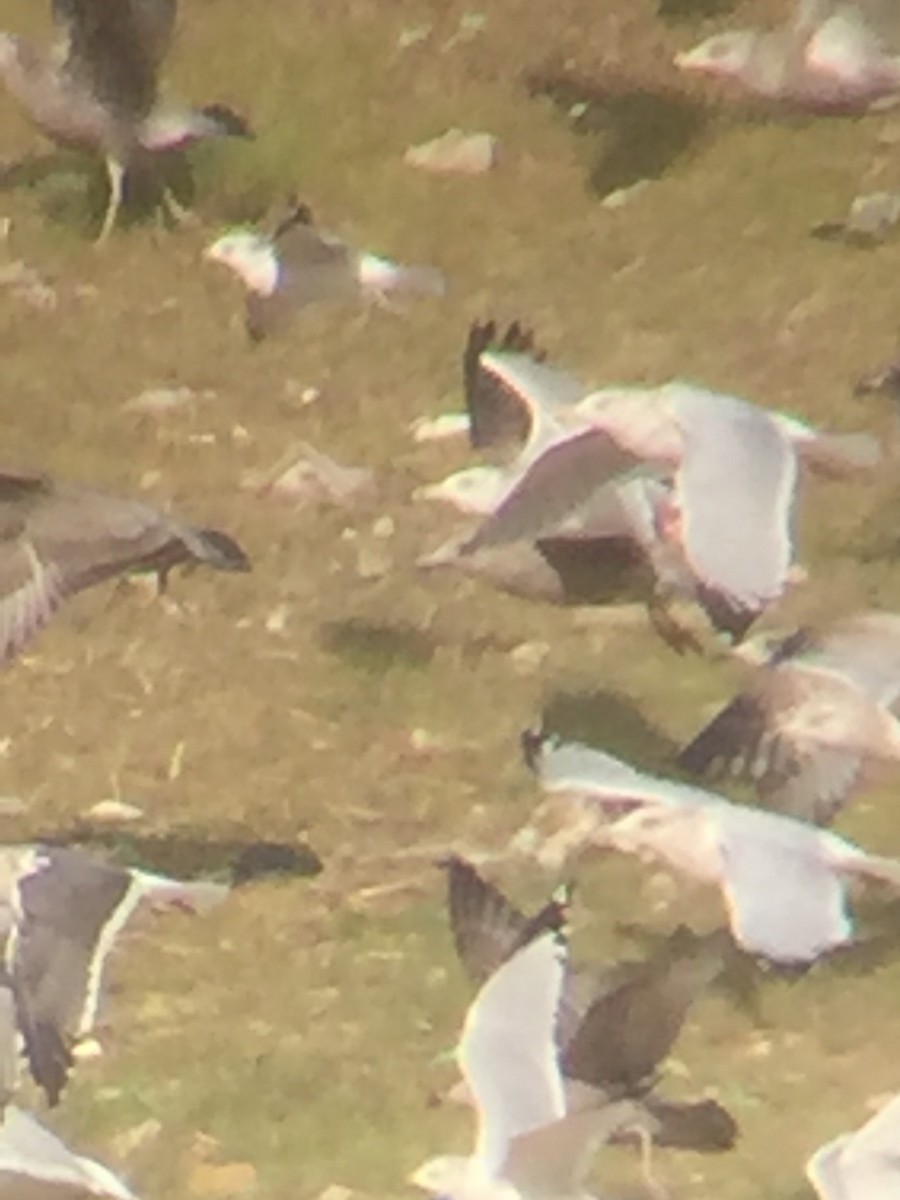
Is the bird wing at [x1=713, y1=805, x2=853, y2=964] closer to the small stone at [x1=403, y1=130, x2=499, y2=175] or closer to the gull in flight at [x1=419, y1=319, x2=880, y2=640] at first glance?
the gull in flight at [x1=419, y1=319, x2=880, y2=640]

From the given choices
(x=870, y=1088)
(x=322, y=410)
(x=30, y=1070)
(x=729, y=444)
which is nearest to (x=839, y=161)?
(x=729, y=444)

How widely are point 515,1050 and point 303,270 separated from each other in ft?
1.01

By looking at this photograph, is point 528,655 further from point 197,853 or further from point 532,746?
point 197,853

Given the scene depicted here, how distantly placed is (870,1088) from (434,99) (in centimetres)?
41

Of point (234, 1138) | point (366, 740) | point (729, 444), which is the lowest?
point (234, 1138)

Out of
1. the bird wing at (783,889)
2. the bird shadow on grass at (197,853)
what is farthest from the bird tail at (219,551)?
the bird wing at (783,889)

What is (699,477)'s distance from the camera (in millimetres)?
768

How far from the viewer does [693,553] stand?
2.54 feet

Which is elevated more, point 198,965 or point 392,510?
point 392,510

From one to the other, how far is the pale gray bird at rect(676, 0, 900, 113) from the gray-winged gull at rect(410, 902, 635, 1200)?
0.34 metres

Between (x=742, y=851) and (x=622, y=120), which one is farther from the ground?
(x=622, y=120)

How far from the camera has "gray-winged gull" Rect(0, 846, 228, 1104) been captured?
77 centimetres

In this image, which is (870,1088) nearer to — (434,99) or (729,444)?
(729,444)

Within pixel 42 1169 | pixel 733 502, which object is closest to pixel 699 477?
pixel 733 502
